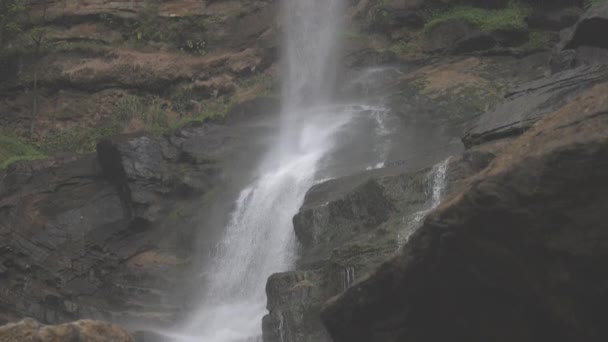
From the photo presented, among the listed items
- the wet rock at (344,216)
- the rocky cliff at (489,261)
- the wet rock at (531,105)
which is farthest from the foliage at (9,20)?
the wet rock at (531,105)

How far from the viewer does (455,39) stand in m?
26.7

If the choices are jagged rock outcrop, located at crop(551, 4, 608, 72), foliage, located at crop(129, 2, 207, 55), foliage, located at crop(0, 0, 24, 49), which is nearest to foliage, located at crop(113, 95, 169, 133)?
foliage, located at crop(129, 2, 207, 55)

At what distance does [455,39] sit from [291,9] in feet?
33.4

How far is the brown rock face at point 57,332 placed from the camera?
27.4 feet

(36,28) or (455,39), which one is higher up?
(36,28)

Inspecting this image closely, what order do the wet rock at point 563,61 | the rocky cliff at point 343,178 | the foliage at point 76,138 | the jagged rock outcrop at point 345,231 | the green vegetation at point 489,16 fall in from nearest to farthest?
the rocky cliff at point 343,178
the jagged rock outcrop at point 345,231
the wet rock at point 563,61
the green vegetation at point 489,16
the foliage at point 76,138

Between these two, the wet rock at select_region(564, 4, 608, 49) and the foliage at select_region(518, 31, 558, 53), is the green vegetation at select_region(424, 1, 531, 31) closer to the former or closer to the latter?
the foliage at select_region(518, 31, 558, 53)

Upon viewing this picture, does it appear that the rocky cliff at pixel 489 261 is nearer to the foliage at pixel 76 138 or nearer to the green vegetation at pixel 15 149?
the green vegetation at pixel 15 149

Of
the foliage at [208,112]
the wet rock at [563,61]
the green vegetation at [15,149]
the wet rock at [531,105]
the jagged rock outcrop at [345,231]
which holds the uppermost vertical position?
the foliage at [208,112]

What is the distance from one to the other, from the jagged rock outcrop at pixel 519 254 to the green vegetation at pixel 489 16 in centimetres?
1845

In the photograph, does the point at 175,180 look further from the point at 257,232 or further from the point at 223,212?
the point at 257,232

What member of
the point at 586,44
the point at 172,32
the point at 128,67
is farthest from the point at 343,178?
the point at 172,32

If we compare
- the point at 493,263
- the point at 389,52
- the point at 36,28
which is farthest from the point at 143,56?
the point at 493,263

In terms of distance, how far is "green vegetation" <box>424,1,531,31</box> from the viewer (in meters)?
26.0
